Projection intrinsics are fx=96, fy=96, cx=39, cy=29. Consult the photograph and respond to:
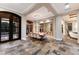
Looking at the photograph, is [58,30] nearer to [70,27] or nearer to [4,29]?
[70,27]

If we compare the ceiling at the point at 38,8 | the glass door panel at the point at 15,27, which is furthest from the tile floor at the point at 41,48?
the ceiling at the point at 38,8

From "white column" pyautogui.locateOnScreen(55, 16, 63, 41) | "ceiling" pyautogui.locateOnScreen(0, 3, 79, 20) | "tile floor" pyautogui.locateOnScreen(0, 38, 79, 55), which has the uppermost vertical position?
"ceiling" pyautogui.locateOnScreen(0, 3, 79, 20)

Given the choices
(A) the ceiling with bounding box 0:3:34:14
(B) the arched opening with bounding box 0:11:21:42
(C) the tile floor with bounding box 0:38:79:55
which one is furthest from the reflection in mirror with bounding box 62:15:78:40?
(B) the arched opening with bounding box 0:11:21:42

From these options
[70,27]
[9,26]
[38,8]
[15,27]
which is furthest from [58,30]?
[9,26]

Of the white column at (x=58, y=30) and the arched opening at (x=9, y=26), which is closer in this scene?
the arched opening at (x=9, y=26)

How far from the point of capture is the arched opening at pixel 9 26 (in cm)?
215

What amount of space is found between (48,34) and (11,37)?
0.90 metres

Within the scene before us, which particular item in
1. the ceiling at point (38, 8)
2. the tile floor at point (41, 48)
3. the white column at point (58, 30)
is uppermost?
the ceiling at point (38, 8)

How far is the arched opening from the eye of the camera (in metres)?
2.15

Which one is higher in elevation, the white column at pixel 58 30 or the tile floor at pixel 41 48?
the white column at pixel 58 30

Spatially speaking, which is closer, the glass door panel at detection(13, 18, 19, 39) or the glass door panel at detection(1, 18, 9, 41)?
the glass door panel at detection(1, 18, 9, 41)

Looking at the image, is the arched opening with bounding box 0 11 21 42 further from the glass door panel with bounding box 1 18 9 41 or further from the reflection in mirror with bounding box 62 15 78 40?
the reflection in mirror with bounding box 62 15 78 40

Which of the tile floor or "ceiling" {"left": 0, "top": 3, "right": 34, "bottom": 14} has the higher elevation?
"ceiling" {"left": 0, "top": 3, "right": 34, "bottom": 14}

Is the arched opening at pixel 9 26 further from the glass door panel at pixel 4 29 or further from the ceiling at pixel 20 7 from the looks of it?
the ceiling at pixel 20 7
